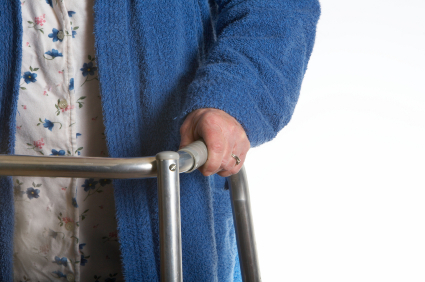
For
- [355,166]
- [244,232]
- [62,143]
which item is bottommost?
[244,232]

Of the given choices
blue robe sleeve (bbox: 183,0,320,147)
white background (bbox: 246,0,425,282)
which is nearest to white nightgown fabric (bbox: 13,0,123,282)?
blue robe sleeve (bbox: 183,0,320,147)

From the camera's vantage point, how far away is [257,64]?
52cm

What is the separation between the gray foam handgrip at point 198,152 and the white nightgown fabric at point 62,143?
233mm

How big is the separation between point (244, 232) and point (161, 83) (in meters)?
0.23

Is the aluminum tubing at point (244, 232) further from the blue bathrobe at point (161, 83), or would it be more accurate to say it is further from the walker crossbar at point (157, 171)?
the walker crossbar at point (157, 171)

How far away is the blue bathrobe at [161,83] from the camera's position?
1.67ft

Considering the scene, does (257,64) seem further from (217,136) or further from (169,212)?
(169,212)

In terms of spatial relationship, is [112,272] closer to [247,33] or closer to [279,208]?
[247,33]

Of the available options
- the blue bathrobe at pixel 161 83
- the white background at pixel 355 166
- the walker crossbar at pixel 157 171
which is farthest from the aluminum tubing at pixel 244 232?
the white background at pixel 355 166

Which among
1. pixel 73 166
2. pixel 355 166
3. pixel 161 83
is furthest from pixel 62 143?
pixel 355 166

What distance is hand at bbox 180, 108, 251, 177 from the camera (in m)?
0.39

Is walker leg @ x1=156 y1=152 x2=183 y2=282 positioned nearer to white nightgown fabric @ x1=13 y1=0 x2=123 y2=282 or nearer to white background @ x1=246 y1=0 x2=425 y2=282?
white nightgown fabric @ x1=13 y1=0 x2=123 y2=282

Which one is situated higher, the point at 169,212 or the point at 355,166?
the point at 355,166

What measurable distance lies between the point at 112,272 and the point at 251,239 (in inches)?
9.2
